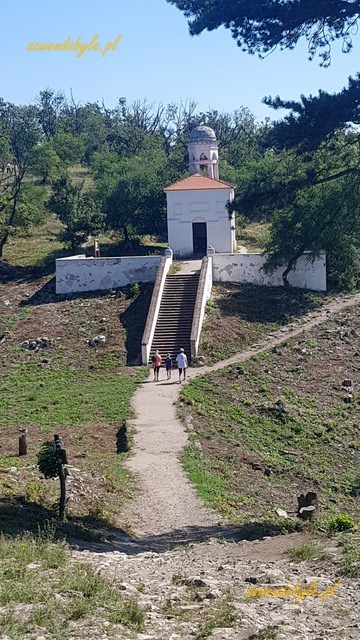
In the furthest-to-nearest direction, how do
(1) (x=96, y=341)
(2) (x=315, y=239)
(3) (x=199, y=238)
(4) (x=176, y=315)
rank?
(3) (x=199, y=238)
(2) (x=315, y=239)
(4) (x=176, y=315)
(1) (x=96, y=341)

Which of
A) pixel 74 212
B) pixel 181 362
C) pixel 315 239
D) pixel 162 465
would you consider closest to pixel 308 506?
pixel 162 465

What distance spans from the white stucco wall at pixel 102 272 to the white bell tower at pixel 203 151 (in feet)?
32.6

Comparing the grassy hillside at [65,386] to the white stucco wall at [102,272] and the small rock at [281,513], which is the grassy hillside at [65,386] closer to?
the white stucco wall at [102,272]

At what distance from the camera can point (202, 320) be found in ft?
105

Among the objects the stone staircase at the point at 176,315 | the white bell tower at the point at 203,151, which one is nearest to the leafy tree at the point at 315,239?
the stone staircase at the point at 176,315

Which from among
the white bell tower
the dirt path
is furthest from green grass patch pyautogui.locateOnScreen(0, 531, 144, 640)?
the white bell tower

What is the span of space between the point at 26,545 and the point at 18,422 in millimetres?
12451

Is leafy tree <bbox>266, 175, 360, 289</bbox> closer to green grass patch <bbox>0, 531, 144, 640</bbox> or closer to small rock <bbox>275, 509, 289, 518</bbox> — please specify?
small rock <bbox>275, 509, 289, 518</bbox>

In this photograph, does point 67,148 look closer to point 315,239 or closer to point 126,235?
point 126,235

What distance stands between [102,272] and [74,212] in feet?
25.8

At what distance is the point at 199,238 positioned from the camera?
39500 mm

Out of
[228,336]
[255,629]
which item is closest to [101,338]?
[228,336]

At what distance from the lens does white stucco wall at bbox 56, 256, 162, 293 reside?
3575 cm

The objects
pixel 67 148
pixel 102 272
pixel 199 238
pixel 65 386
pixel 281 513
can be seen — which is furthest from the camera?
pixel 67 148
